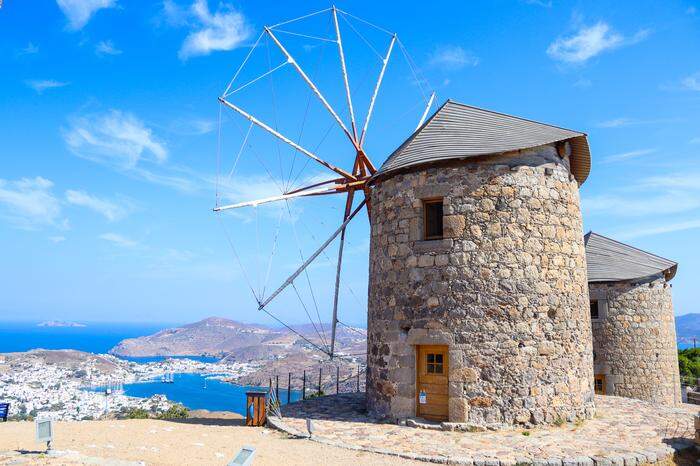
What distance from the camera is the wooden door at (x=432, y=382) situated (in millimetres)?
9891

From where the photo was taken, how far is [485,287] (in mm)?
9812

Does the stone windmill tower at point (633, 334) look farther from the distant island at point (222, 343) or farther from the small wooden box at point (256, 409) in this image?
the distant island at point (222, 343)

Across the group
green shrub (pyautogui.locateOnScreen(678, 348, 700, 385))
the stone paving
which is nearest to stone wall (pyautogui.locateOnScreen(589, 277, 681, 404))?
the stone paving

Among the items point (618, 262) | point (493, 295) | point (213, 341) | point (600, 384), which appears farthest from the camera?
point (213, 341)

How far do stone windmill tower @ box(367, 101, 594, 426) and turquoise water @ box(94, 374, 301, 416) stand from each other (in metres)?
37.4

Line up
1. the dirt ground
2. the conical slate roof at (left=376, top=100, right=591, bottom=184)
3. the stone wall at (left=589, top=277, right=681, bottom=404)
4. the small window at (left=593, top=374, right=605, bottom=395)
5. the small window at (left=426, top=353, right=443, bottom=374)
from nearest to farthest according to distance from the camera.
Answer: the dirt ground → the small window at (left=426, top=353, right=443, bottom=374) → the conical slate roof at (left=376, top=100, right=591, bottom=184) → the stone wall at (left=589, top=277, right=681, bottom=404) → the small window at (left=593, top=374, right=605, bottom=395)

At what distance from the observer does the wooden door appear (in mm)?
9891

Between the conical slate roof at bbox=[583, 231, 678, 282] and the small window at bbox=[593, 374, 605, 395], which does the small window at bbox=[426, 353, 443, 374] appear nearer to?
the small window at bbox=[593, 374, 605, 395]

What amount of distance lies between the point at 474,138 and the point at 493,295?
129 inches

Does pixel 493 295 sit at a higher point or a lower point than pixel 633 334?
higher

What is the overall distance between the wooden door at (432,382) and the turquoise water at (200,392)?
122 feet

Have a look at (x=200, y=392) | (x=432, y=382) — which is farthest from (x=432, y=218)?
(x=200, y=392)

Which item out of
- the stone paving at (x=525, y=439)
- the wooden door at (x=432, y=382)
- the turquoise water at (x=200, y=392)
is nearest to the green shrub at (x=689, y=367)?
the stone paving at (x=525, y=439)

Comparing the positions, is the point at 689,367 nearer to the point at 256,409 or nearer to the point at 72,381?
the point at 256,409
